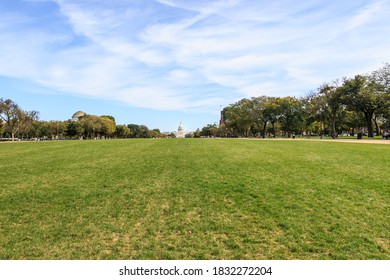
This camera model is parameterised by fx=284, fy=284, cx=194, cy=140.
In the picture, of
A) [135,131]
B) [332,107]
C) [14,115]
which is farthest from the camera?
[135,131]

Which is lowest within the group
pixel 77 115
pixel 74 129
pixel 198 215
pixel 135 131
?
pixel 198 215

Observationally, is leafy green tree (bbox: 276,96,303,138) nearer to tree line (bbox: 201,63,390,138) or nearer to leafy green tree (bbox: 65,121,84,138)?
tree line (bbox: 201,63,390,138)

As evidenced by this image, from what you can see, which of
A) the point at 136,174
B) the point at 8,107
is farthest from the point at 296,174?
the point at 8,107

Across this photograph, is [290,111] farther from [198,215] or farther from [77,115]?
[77,115]

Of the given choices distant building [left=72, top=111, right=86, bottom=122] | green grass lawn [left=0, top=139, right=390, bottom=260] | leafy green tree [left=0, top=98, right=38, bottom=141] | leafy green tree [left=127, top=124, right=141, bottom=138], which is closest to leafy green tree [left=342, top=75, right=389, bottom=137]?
green grass lawn [left=0, top=139, right=390, bottom=260]

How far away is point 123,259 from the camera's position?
5.43 m

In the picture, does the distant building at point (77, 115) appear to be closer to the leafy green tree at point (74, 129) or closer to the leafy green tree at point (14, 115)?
the leafy green tree at point (74, 129)

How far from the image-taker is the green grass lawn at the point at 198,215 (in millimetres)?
5719

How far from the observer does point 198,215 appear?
7.62 m

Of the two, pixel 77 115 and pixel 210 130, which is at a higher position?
pixel 77 115

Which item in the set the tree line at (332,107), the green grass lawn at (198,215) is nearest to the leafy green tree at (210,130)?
the tree line at (332,107)

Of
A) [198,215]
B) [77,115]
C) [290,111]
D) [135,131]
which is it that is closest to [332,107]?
[290,111]
